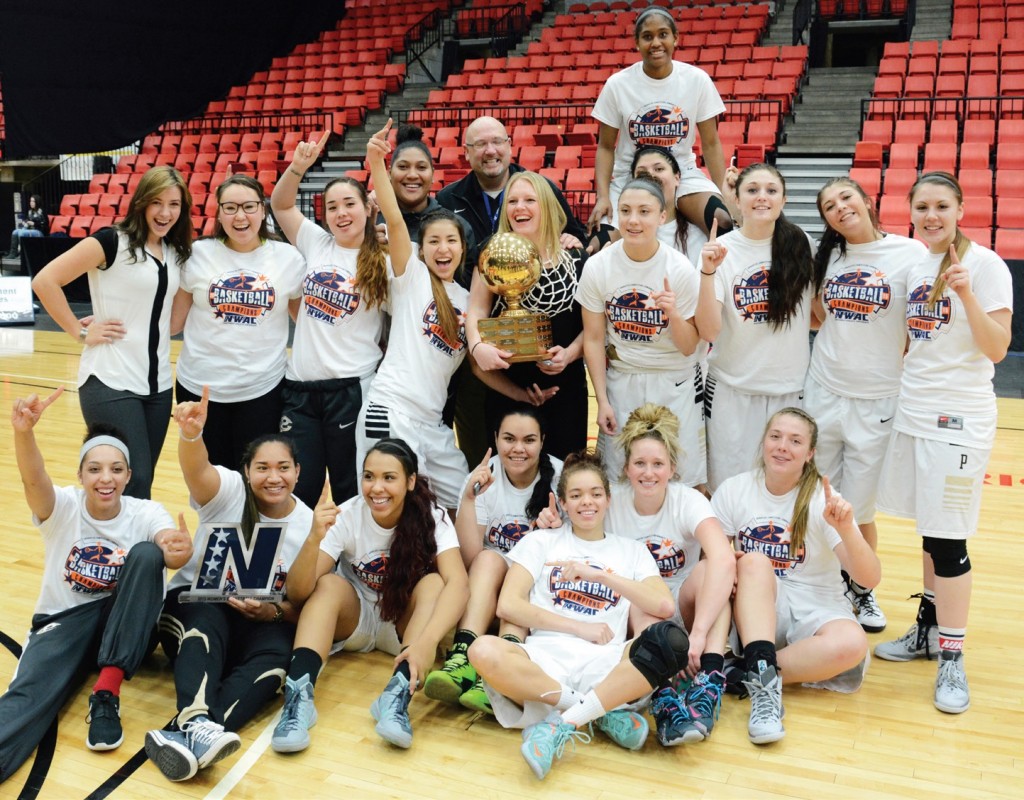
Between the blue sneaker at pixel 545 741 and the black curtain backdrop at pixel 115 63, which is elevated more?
the black curtain backdrop at pixel 115 63

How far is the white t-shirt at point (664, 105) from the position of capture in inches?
166

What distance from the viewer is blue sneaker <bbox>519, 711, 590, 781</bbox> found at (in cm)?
266

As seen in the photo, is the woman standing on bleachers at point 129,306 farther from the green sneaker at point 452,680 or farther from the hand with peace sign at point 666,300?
the hand with peace sign at point 666,300

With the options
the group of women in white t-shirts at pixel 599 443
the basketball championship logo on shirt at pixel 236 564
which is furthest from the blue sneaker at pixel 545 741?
the basketball championship logo on shirt at pixel 236 564

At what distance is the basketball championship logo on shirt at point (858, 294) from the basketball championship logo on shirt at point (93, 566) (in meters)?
2.54

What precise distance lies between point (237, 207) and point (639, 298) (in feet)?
4.96

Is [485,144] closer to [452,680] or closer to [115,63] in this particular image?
[452,680]

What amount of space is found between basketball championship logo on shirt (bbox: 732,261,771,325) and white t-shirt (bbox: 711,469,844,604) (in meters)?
0.57

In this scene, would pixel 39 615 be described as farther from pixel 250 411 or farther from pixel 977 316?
pixel 977 316

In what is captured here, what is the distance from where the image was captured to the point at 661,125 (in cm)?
426

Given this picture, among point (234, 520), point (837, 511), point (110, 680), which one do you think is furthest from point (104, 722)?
point (837, 511)

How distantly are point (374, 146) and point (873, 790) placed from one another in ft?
8.34

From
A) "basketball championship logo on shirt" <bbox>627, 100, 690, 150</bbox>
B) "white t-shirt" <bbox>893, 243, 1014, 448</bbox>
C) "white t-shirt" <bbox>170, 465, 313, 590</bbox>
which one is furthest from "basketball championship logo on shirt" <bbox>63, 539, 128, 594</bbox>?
"basketball championship logo on shirt" <bbox>627, 100, 690, 150</bbox>

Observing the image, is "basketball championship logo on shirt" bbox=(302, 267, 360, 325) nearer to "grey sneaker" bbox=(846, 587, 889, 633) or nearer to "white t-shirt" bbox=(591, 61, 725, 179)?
"white t-shirt" bbox=(591, 61, 725, 179)
